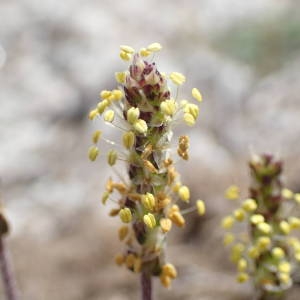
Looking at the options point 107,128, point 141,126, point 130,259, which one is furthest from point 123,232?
point 107,128

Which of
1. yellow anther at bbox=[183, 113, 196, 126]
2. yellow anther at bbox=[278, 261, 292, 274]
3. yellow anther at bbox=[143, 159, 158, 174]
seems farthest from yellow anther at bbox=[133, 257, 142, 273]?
yellow anther at bbox=[278, 261, 292, 274]

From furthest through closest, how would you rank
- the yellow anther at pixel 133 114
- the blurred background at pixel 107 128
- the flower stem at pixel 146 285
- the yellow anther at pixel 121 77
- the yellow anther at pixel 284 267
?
1. the blurred background at pixel 107 128
2. the yellow anther at pixel 284 267
3. the flower stem at pixel 146 285
4. the yellow anther at pixel 121 77
5. the yellow anther at pixel 133 114

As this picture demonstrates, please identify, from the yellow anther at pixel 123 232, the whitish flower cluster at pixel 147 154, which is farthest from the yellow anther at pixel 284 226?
the yellow anther at pixel 123 232

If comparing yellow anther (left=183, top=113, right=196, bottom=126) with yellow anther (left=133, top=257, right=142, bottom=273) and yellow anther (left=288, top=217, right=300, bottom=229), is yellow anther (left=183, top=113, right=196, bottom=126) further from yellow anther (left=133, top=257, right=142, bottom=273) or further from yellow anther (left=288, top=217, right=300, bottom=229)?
yellow anther (left=288, top=217, right=300, bottom=229)

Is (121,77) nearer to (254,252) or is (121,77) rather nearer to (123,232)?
(123,232)

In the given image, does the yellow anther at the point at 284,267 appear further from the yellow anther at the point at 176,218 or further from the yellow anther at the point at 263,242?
the yellow anther at the point at 176,218

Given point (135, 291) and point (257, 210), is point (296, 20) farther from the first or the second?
point (257, 210)

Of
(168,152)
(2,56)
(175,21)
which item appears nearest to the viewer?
(168,152)

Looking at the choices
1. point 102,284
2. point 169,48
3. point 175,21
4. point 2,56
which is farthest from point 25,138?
point 175,21
